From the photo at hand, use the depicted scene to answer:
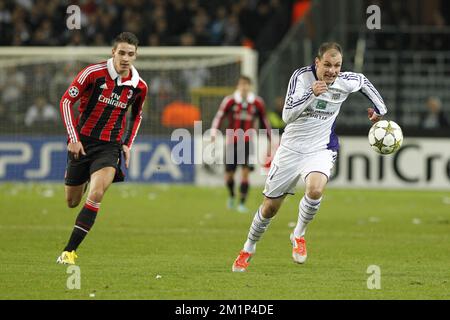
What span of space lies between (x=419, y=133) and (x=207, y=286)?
46.2 ft

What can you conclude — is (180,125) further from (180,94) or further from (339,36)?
(339,36)

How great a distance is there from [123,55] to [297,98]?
187 cm

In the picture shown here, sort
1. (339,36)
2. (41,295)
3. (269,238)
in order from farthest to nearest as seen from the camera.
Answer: (339,36)
(269,238)
(41,295)

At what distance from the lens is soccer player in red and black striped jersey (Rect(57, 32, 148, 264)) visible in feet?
33.6

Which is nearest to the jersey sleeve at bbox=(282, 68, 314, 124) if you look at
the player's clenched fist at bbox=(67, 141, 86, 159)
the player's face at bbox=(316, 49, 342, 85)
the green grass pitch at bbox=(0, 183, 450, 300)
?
the player's face at bbox=(316, 49, 342, 85)

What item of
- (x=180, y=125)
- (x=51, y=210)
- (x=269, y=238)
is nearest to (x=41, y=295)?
(x=269, y=238)

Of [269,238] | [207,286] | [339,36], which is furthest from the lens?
[339,36]

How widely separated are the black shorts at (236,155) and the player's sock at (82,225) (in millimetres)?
7601

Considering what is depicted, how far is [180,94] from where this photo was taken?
23.4m

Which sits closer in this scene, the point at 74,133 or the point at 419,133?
the point at 74,133

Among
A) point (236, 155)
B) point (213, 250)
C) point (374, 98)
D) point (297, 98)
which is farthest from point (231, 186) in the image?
point (297, 98)

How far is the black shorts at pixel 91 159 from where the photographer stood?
10453 millimetres
